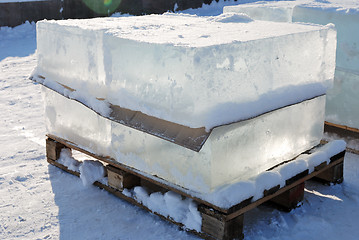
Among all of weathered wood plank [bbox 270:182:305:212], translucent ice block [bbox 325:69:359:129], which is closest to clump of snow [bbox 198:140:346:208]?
weathered wood plank [bbox 270:182:305:212]

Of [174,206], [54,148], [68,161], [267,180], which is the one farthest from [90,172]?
[267,180]

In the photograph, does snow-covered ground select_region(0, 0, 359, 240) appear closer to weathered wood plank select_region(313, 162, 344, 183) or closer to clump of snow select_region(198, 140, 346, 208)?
weathered wood plank select_region(313, 162, 344, 183)

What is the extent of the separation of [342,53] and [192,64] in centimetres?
226

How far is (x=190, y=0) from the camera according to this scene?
39.6 feet

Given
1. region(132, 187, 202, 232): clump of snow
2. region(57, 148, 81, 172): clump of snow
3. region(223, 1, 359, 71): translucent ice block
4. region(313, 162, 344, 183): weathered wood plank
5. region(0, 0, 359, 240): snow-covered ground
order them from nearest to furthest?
region(132, 187, 202, 232): clump of snow < region(0, 0, 359, 240): snow-covered ground < region(313, 162, 344, 183): weathered wood plank < region(57, 148, 81, 172): clump of snow < region(223, 1, 359, 71): translucent ice block

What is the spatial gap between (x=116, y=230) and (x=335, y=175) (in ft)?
5.98

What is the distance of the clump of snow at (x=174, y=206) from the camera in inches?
126

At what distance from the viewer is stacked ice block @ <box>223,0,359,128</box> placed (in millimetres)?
4492

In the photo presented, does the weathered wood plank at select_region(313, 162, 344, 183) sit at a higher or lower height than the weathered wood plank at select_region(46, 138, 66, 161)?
lower

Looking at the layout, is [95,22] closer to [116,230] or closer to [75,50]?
[75,50]

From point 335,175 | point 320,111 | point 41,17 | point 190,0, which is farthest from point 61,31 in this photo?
point 190,0

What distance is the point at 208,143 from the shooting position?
2.97 m

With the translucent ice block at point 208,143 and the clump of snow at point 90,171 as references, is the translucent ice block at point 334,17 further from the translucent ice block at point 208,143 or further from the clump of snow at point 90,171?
the clump of snow at point 90,171

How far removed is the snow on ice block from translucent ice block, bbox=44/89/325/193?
0.14m
